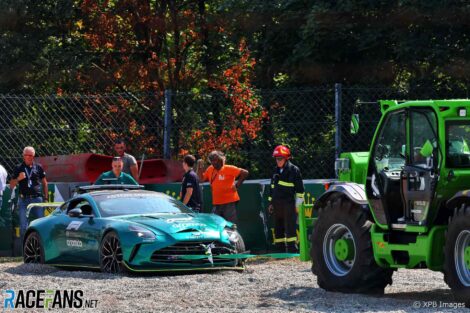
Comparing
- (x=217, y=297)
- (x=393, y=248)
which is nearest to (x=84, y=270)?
(x=217, y=297)

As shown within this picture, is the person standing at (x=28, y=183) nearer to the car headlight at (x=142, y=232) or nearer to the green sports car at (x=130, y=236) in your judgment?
the green sports car at (x=130, y=236)

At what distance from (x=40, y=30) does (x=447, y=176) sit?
18.9 metres

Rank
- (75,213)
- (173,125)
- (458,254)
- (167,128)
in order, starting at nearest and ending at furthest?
1. (458,254)
2. (75,213)
3. (167,128)
4. (173,125)

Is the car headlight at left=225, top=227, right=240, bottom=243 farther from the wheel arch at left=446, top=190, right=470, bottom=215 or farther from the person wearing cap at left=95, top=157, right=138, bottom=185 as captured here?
the wheel arch at left=446, top=190, right=470, bottom=215

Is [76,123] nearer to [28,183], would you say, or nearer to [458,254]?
[28,183]

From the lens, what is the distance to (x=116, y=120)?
65.9 feet

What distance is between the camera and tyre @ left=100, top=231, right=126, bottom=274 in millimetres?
15273

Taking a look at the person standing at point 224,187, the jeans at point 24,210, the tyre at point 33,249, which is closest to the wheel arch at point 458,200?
the person standing at point 224,187

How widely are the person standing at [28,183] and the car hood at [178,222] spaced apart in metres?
4.04

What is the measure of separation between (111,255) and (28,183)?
14.9ft

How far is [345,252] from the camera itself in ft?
42.8

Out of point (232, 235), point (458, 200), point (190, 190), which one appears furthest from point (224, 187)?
point (458, 200)

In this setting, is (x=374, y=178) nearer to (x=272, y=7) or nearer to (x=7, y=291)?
(x=7, y=291)

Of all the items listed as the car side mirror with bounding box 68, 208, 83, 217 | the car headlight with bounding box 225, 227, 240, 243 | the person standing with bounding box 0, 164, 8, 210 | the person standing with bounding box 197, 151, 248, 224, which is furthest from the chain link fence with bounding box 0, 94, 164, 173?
the car headlight with bounding box 225, 227, 240, 243
